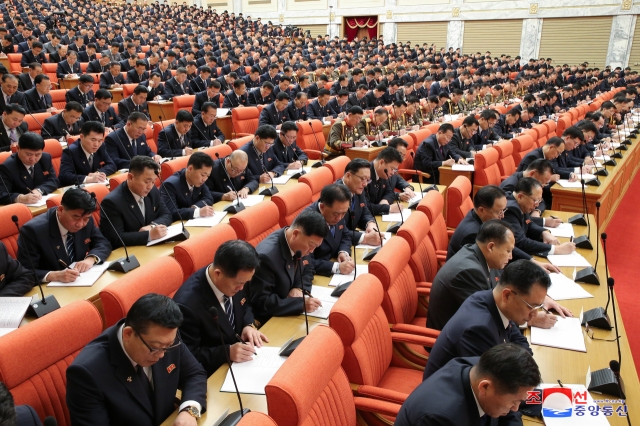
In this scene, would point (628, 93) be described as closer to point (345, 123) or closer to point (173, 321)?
point (345, 123)

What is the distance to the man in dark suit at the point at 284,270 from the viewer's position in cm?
229

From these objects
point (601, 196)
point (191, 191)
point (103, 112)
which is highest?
point (103, 112)

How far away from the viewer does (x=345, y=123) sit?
5.90 m

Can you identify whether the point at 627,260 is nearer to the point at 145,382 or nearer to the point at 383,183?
the point at 383,183

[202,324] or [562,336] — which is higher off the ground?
[202,324]

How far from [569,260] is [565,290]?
0.47 meters

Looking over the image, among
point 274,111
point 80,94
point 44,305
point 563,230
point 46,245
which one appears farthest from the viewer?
point 80,94

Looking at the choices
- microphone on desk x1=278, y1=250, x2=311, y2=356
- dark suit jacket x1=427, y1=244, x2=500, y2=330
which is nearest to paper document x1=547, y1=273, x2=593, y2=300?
dark suit jacket x1=427, y1=244, x2=500, y2=330

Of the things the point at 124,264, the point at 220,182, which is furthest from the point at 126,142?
the point at 124,264

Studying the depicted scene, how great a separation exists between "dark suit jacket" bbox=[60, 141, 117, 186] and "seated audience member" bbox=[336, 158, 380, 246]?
2259 mm

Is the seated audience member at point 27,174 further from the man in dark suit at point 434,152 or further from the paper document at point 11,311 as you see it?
the man in dark suit at point 434,152

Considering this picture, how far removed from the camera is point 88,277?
245cm

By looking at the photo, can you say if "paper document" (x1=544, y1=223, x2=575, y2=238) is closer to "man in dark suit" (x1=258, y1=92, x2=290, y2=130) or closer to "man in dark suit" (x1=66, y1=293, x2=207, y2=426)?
"man in dark suit" (x1=66, y1=293, x2=207, y2=426)

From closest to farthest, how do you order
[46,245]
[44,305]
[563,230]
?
[44,305] < [46,245] < [563,230]
